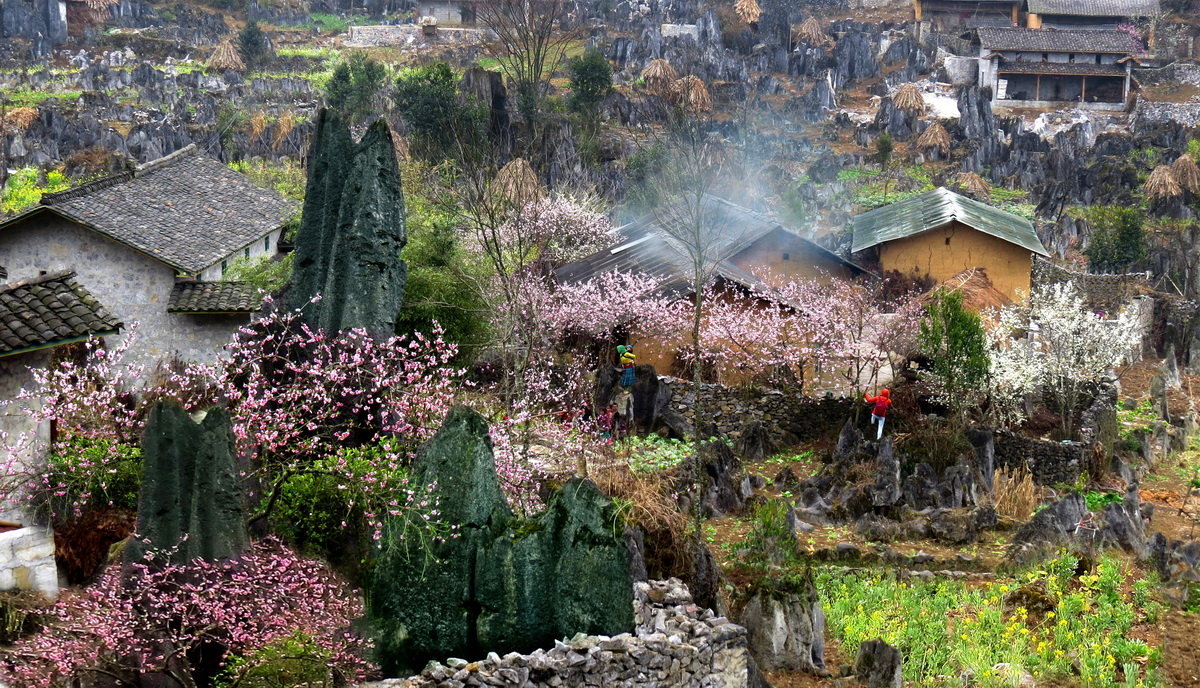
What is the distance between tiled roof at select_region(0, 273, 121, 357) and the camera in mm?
12461

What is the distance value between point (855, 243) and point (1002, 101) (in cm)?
4038

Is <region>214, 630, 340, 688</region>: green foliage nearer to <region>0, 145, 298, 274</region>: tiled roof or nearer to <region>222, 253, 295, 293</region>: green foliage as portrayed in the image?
<region>222, 253, 295, 293</region>: green foliage

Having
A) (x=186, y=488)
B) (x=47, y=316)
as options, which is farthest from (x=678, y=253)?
(x=186, y=488)

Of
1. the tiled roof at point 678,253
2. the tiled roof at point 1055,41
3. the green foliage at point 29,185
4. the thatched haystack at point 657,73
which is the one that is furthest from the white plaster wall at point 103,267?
the tiled roof at point 1055,41

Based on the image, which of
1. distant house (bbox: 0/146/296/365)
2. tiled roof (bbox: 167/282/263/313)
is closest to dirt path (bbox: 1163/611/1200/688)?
tiled roof (bbox: 167/282/263/313)

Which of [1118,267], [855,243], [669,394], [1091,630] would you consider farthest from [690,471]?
[1118,267]

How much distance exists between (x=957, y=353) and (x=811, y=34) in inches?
2425

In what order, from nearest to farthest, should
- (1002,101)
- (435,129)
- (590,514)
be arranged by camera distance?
(590,514), (435,129), (1002,101)

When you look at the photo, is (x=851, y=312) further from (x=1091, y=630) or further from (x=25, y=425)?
(x=25, y=425)

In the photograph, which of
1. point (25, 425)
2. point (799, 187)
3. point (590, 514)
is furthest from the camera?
point (799, 187)

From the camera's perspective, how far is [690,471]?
19.6 m

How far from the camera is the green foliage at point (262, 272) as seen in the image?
83.1 ft

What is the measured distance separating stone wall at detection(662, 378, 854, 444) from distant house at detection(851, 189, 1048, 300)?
11512 millimetres

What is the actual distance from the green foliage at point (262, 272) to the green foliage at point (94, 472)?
9.61 meters
